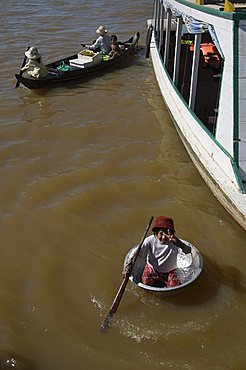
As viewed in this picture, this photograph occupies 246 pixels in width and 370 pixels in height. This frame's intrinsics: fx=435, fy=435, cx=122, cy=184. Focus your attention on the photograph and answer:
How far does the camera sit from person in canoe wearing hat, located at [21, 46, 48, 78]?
10.6 m

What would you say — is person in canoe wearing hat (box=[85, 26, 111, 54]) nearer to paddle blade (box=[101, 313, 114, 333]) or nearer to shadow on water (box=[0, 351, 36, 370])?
paddle blade (box=[101, 313, 114, 333])

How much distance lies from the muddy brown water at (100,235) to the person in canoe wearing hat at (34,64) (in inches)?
18.1

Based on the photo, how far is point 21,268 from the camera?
17.6 feet

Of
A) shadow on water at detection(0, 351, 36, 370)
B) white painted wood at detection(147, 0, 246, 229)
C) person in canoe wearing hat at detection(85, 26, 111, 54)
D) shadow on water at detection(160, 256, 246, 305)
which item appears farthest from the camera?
person in canoe wearing hat at detection(85, 26, 111, 54)

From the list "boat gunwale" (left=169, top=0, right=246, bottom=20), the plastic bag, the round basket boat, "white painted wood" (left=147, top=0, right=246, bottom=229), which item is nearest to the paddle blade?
the round basket boat

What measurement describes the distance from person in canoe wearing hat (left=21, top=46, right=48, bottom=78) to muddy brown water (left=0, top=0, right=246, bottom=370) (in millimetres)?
460

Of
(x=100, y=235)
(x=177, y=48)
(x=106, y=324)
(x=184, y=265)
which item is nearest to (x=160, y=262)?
(x=184, y=265)

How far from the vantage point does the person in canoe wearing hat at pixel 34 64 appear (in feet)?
34.9

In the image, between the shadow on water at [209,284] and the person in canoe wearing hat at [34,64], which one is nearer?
the shadow on water at [209,284]

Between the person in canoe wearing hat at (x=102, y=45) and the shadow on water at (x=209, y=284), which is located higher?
the person in canoe wearing hat at (x=102, y=45)

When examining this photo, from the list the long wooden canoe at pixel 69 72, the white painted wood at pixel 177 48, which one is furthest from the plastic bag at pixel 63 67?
the white painted wood at pixel 177 48

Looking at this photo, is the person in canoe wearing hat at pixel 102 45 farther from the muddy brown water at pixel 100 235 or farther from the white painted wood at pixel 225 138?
the white painted wood at pixel 225 138

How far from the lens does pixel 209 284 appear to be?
500 centimetres

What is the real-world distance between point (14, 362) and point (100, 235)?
6.93 ft
